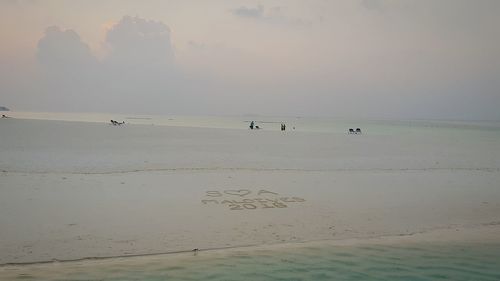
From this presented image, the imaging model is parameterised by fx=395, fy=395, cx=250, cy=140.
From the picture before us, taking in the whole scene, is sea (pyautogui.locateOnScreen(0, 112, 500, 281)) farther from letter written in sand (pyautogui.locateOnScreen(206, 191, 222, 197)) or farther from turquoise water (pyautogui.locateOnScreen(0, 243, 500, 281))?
letter written in sand (pyautogui.locateOnScreen(206, 191, 222, 197))

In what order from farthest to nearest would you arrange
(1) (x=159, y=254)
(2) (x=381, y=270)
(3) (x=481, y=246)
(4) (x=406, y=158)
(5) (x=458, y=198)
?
(4) (x=406, y=158) → (5) (x=458, y=198) → (3) (x=481, y=246) → (1) (x=159, y=254) → (2) (x=381, y=270)

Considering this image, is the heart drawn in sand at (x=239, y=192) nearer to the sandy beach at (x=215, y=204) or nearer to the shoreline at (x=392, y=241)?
the sandy beach at (x=215, y=204)

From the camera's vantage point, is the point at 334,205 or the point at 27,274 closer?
the point at 27,274

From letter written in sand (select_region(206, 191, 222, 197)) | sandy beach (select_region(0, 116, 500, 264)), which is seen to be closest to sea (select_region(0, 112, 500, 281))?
sandy beach (select_region(0, 116, 500, 264))

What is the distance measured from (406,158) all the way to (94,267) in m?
22.0

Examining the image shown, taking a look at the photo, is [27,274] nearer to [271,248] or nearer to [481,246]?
[271,248]

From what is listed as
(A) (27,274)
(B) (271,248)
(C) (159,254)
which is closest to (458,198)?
(B) (271,248)

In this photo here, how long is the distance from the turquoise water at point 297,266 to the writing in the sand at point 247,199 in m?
3.11

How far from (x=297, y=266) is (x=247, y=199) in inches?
195

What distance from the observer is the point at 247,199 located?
473 inches

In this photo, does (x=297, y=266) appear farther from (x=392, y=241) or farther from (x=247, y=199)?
(x=247, y=199)

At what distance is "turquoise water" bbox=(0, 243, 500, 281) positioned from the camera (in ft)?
21.9

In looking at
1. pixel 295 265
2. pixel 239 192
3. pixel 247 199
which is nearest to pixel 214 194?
pixel 239 192

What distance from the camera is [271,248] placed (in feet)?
26.7
